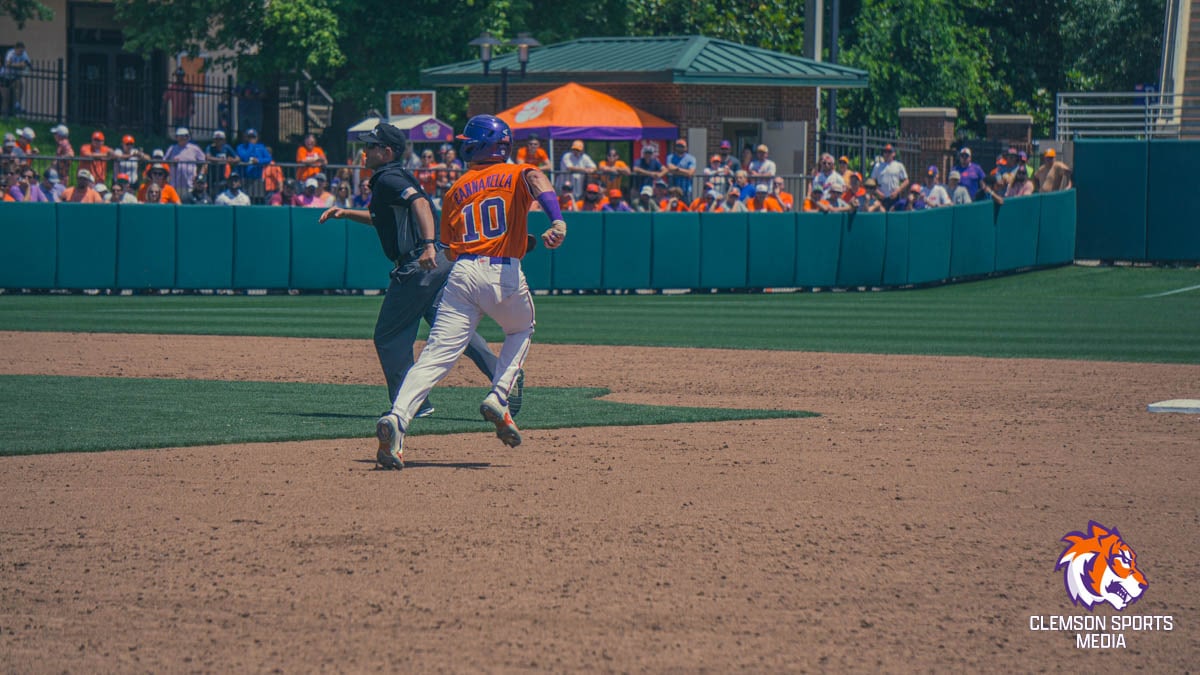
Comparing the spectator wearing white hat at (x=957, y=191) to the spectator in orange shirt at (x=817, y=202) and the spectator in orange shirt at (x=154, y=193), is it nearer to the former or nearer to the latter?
the spectator in orange shirt at (x=817, y=202)

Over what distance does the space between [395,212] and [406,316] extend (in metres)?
0.64

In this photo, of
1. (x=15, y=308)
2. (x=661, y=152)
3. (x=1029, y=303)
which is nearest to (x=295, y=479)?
(x=15, y=308)

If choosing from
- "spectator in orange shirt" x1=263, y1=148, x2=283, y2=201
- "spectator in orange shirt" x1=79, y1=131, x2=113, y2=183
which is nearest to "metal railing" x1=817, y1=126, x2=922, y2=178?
"spectator in orange shirt" x1=263, y1=148, x2=283, y2=201

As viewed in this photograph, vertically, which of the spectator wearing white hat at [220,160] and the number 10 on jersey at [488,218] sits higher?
the spectator wearing white hat at [220,160]

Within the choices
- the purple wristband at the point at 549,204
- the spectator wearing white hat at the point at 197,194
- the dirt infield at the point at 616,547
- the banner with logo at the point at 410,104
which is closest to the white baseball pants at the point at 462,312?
the purple wristband at the point at 549,204

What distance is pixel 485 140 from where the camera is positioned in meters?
8.73

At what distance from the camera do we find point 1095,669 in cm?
524

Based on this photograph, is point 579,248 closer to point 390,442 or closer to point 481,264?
point 481,264

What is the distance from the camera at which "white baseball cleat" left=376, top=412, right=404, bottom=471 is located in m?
8.41

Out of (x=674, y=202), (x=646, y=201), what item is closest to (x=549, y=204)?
(x=674, y=202)

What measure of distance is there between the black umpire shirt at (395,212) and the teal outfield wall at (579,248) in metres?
12.4

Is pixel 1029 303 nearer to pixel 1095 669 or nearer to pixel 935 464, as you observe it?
pixel 935 464

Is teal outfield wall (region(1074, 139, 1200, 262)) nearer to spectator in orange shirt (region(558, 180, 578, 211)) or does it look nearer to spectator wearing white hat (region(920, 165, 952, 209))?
spectator wearing white hat (region(920, 165, 952, 209))

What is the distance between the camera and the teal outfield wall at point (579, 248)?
70.8 ft
